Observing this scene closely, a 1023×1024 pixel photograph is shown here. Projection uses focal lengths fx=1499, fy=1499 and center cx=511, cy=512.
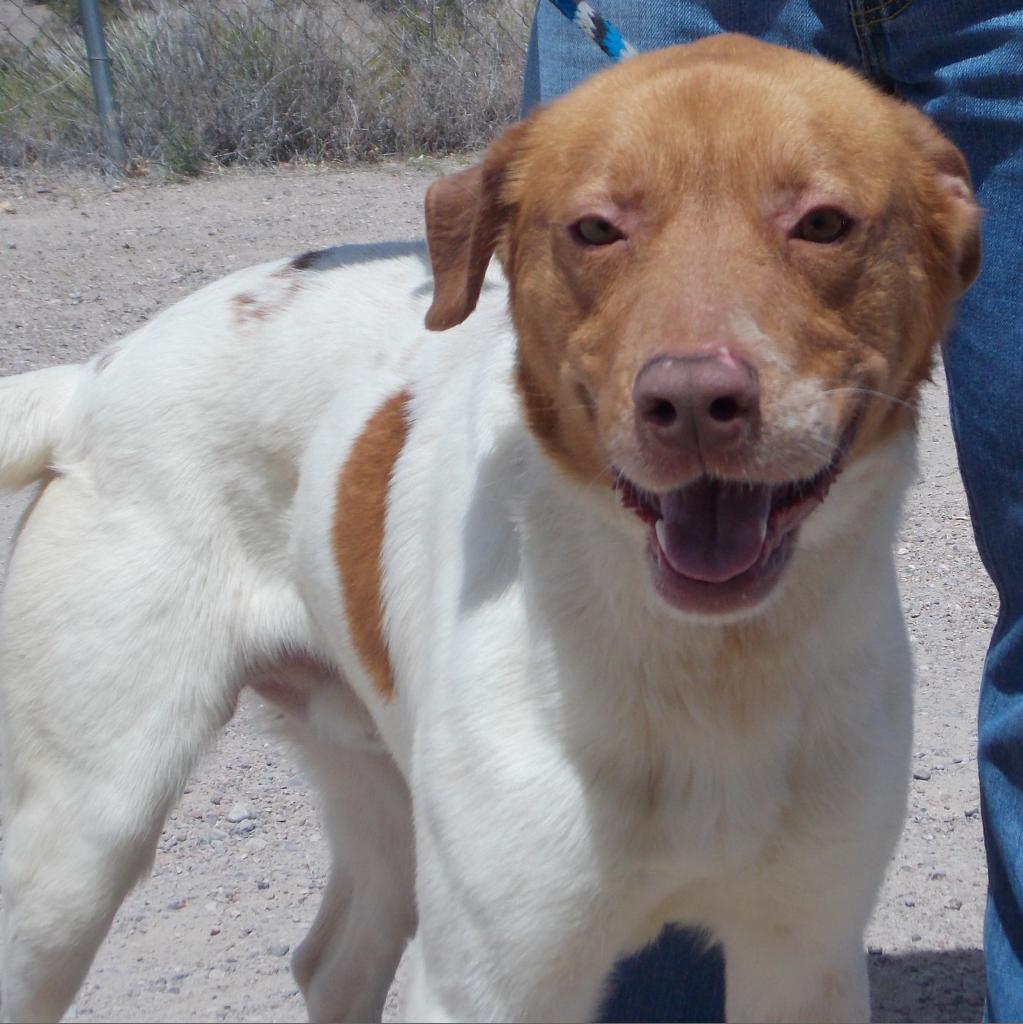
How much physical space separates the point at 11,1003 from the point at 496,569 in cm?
133

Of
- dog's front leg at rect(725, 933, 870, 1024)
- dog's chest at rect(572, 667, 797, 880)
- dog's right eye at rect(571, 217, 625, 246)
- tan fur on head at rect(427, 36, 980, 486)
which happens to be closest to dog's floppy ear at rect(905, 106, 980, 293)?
tan fur on head at rect(427, 36, 980, 486)

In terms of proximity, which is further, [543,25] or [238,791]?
[238,791]

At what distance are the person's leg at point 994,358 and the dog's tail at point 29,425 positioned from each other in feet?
5.55

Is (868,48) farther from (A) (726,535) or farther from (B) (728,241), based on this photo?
(A) (726,535)

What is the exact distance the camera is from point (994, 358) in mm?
2547

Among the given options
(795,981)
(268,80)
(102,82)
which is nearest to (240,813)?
(795,981)

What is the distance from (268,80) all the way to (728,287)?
334 inches

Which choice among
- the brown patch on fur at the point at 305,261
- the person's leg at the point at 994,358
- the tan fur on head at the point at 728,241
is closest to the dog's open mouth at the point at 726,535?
the tan fur on head at the point at 728,241

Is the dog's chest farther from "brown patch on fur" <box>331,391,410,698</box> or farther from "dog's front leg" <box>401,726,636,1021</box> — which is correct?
"brown patch on fur" <box>331,391,410,698</box>

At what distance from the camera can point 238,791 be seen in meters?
4.04

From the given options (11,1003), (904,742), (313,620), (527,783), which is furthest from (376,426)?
(11,1003)

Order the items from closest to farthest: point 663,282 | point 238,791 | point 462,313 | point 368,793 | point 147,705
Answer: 1. point 663,282
2. point 462,313
3. point 147,705
4. point 368,793
5. point 238,791

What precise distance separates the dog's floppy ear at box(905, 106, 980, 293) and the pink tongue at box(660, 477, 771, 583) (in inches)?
19.9

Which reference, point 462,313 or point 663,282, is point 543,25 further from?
point 663,282
